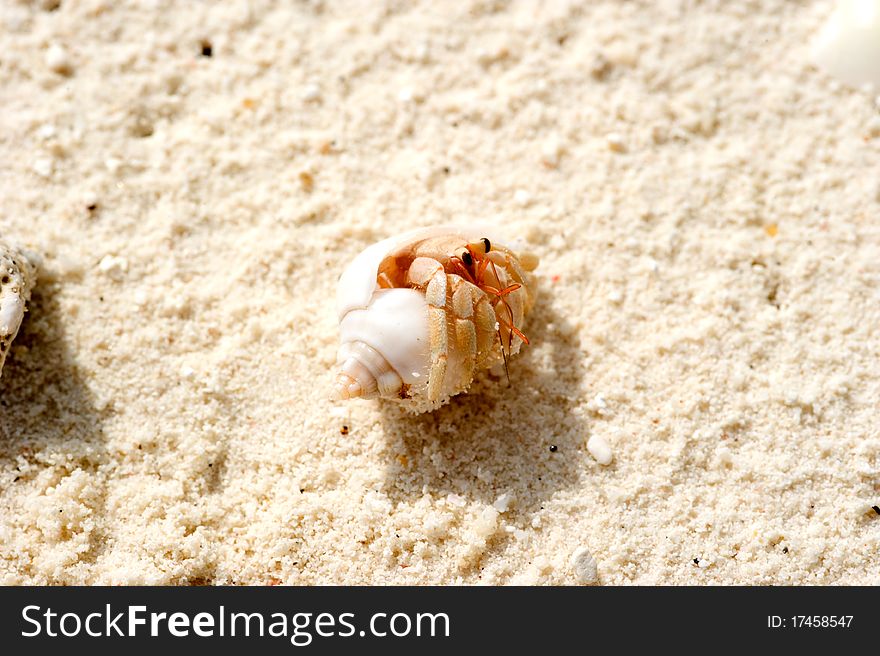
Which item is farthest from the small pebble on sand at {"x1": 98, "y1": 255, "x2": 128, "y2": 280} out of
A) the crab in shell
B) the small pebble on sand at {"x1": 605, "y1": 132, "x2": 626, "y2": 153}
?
the small pebble on sand at {"x1": 605, "y1": 132, "x2": 626, "y2": 153}

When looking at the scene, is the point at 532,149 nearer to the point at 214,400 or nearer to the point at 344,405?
the point at 344,405

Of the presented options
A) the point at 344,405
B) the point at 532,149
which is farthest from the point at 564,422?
the point at 532,149

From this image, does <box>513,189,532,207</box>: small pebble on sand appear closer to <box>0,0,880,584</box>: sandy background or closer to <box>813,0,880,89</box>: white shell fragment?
<box>0,0,880,584</box>: sandy background

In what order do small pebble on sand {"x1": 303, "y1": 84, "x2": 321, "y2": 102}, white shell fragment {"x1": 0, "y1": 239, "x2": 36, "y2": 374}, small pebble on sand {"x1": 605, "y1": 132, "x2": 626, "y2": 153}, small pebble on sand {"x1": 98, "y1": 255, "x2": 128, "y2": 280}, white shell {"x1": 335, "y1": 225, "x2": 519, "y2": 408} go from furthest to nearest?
small pebble on sand {"x1": 303, "y1": 84, "x2": 321, "y2": 102} < small pebble on sand {"x1": 605, "y1": 132, "x2": 626, "y2": 153} < small pebble on sand {"x1": 98, "y1": 255, "x2": 128, "y2": 280} < white shell fragment {"x1": 0, "y1": 239, "x2": 36, "y2": 374} < white shell {"x1": 335, "y1": 225, "x2": 519, "y2": 408}

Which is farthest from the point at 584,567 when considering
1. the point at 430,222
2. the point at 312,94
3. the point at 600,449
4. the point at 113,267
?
the point at 312,94

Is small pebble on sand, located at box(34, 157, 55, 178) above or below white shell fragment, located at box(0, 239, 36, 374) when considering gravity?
above

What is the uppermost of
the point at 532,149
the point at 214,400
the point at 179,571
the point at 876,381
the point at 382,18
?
the point at 382,18
